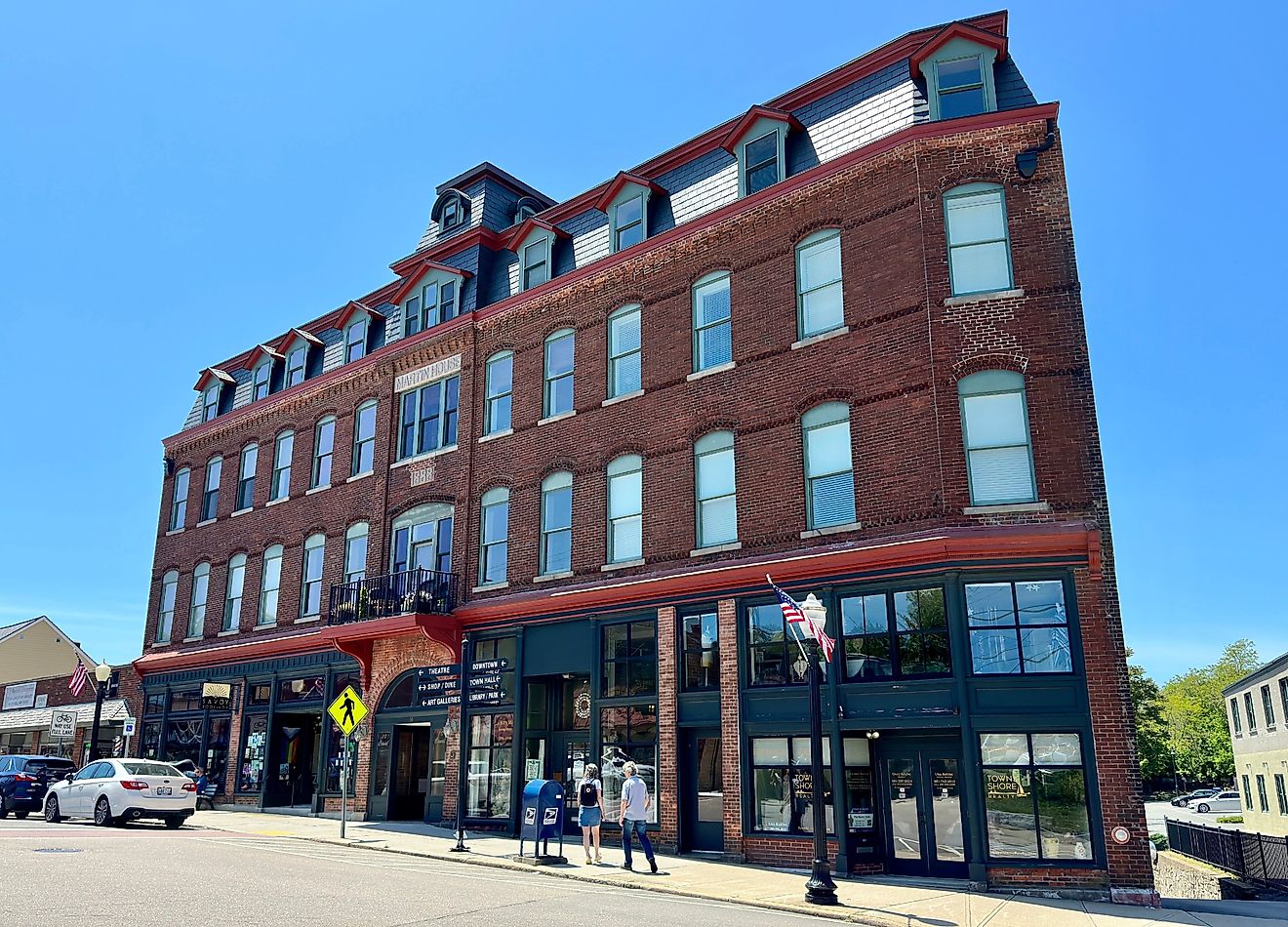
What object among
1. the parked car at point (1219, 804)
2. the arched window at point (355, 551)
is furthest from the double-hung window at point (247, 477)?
the parked car at point (1219, 804)

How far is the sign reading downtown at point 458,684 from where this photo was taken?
18969 mm

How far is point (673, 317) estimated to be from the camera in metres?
21.1

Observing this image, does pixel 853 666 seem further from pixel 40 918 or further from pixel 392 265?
pixel 392 265

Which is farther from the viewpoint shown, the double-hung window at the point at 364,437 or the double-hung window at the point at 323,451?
the double-hung window at the point at 323,451

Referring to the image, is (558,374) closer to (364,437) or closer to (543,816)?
(364,437)

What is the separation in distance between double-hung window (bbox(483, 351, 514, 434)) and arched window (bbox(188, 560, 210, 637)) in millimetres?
13013

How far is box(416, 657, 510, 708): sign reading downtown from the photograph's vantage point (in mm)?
18969

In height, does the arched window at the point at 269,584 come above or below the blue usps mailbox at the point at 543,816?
above

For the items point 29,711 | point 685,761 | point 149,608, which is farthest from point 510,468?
point 29,711

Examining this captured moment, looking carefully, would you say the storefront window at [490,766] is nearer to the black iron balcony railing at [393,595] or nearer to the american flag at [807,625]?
the black iron balcony railing at [393,595]

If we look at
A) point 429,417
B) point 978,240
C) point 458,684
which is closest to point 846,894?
point 458,684

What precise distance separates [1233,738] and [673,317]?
147 feet

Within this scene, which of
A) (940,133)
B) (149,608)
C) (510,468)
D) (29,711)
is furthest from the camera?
(29,711)

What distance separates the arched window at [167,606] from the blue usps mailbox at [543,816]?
20.8 meters
